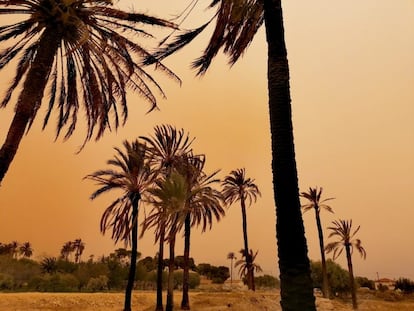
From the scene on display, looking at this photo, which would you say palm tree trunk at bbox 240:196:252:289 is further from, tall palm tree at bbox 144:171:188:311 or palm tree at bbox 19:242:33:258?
palm tree at bbox 19:242:33:258

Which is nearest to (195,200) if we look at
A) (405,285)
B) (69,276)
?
(69,276)

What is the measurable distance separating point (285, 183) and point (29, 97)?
7383 mm

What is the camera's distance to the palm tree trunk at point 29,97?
971 centimetres

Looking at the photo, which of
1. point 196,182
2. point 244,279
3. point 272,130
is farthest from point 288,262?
point 244,279

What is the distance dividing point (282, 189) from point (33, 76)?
7.66 metres

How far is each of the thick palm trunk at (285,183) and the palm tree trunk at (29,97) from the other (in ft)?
21.0

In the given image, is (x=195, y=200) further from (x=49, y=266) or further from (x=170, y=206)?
(x=49, y=266)

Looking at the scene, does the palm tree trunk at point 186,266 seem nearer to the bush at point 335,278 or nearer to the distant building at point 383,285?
the bush at point 335,278

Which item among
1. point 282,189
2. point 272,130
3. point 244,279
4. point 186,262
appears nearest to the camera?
point 282,189

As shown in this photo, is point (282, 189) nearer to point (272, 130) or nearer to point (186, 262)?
point (272, 130)

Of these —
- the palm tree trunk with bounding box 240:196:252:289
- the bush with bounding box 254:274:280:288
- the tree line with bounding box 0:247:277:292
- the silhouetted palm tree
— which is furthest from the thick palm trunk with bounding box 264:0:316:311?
the bush with bounding box 254:274:280:288

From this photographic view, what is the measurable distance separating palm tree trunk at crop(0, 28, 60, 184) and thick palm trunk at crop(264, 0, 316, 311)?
640 cm

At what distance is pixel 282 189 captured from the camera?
6.45 meters

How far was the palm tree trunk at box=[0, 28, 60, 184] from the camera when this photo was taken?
31.9ft
